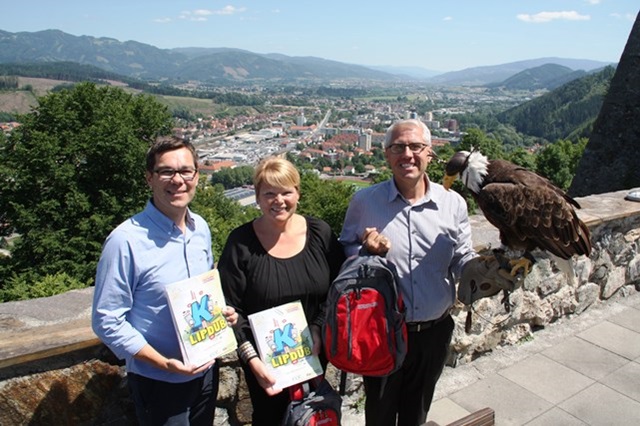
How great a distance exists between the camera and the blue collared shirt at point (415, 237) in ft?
7.71

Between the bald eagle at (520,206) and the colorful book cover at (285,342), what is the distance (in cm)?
118

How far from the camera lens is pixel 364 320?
2107mm

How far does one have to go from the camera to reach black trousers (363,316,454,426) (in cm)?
242

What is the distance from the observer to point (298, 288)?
2115mm

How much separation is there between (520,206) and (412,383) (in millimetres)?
1150

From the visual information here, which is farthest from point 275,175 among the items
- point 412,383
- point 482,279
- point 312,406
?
point 412,383

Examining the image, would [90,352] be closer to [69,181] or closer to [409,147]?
[409,147]

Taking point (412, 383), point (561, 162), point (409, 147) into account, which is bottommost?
point (561, 162)

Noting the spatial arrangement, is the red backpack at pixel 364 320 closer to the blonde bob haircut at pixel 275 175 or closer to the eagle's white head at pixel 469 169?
the blonde bob haircut at pixel 275 175

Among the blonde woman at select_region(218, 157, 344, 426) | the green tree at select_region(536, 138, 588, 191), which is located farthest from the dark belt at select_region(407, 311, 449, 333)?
the green tree at select_region(536, 138, 588, 191)

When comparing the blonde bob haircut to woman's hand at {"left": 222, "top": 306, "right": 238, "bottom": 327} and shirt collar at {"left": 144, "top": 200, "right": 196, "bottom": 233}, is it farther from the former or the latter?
woman's hand at {"left": 222, "top": 306, "right": 238, "bottom": 327}

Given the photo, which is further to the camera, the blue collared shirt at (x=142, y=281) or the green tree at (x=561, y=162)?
the green tree at (x=561, y=162)

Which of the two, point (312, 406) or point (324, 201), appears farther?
point (324, 201)

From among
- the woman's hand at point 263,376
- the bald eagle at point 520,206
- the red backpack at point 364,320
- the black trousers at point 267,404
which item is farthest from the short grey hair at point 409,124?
the black trousers at point 267,404
